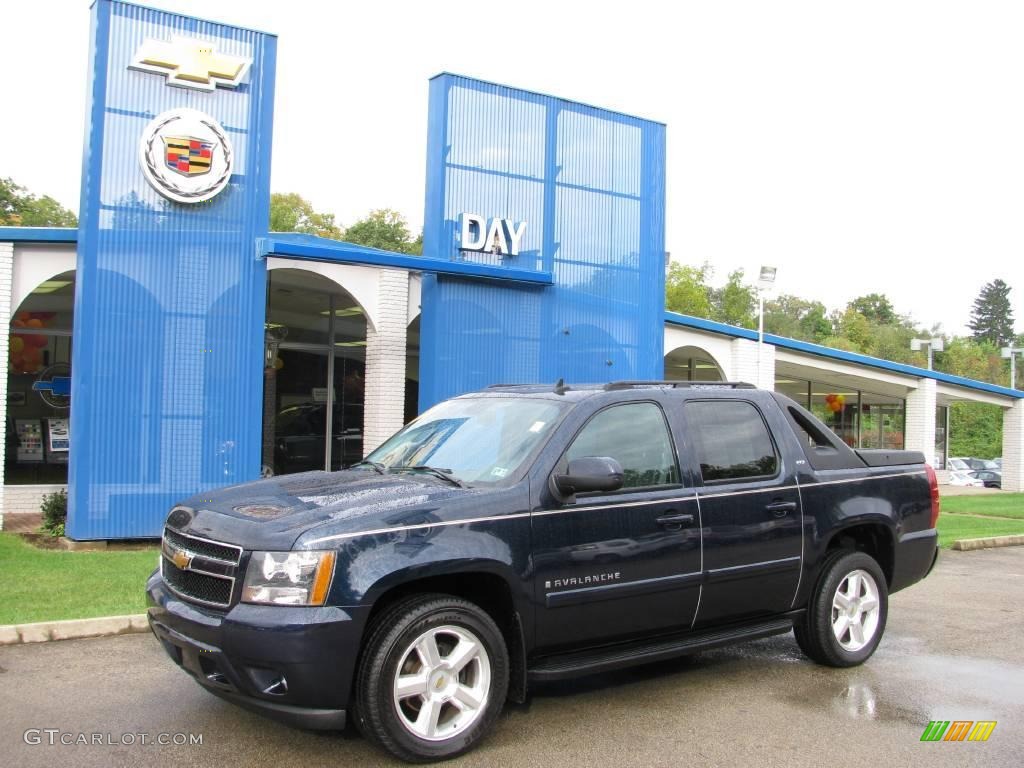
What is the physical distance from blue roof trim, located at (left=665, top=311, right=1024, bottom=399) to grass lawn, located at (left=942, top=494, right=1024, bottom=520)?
3147mm

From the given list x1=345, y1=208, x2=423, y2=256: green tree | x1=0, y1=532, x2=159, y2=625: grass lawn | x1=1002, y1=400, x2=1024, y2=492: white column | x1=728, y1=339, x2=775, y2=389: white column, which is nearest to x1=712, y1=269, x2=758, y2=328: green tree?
x1=345, y1=208, x2=423, y2=256: green tree

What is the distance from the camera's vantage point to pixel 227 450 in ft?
38.5

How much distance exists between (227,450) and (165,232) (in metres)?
2.76

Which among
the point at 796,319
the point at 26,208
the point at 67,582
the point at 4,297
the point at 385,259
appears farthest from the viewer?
the point at 796,319

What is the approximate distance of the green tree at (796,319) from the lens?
92.6 meters

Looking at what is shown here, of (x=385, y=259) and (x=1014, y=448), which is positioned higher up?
(x=385, y=259)

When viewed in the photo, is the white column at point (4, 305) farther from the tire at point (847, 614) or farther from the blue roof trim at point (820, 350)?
the blue roof trim at point (820, 350)

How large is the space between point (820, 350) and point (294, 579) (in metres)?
19.1

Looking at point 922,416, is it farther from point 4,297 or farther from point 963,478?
point 4,297

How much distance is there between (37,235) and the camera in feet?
38.8

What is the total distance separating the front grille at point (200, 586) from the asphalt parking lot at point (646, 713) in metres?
0.75

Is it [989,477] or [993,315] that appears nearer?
[989,477]

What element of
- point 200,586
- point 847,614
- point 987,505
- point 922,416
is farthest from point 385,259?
point 922,416

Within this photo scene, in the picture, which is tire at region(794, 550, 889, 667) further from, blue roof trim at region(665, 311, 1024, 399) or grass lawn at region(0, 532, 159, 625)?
blue roof trim at region(665, 311, 1024, 399)
